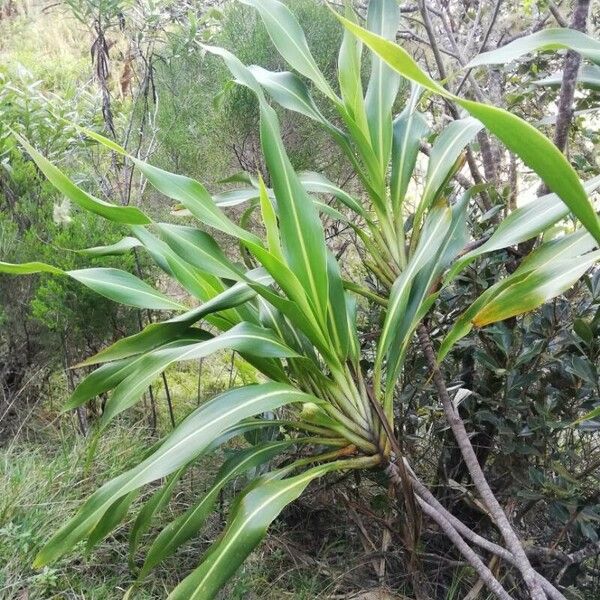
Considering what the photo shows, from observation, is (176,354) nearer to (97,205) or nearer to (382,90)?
(97,205)

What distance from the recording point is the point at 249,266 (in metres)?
1.96

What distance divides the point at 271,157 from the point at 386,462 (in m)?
0.67

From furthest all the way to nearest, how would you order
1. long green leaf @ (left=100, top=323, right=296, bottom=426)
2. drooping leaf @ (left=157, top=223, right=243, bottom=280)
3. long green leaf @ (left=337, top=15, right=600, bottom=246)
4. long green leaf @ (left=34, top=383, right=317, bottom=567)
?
drooping leaf @ (left=157, top=223, right=243, bottom=280), long green leaf @ (left=100, top=323, right=296, bottom=426), long green leaf @ (left=34, top=383, right=317, bottom=567), long green leaf @ (left=337, top=15, right=600, bottom=246)

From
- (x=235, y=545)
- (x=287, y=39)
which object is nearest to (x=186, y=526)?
(x=235, y=545)

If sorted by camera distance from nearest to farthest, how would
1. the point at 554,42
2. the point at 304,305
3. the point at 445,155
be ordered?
the point at 554,42 < the point at 304,305 < the point at 445,155

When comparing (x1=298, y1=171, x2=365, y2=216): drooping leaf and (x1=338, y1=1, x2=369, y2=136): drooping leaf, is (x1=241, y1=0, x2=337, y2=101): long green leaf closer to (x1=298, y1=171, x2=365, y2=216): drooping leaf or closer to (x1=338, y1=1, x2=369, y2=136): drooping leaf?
(x1=338, y1=1, x2=369, y2=136): drooping leaf

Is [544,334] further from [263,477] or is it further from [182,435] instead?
[182,435]

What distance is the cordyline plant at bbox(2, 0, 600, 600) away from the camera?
115 centimetres

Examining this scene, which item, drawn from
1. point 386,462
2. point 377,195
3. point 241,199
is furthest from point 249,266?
point 386,462

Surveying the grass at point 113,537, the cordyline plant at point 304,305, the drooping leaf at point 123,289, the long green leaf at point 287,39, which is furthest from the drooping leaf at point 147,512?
the long green leaf at point 287,39

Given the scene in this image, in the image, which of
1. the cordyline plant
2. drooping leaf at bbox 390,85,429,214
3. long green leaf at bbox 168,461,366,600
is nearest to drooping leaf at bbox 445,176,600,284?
the cordyline plant

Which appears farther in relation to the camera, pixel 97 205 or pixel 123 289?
pixel 123 289

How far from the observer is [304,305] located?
124 cm

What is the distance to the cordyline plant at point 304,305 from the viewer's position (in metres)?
1.15
